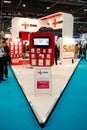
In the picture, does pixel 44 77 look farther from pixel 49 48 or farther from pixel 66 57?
pixel 66 57

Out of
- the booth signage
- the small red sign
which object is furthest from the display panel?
the small red sign

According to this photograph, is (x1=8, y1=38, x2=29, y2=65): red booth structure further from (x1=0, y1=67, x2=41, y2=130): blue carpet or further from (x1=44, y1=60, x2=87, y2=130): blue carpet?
(x1=44, y1=60, x2=87, y2=130): blue carpet

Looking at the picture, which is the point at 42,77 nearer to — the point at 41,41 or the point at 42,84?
the point at 42,84

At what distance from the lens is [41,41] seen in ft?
22.1

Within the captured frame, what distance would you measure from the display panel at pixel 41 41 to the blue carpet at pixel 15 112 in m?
1.45

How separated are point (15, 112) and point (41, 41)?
7.36ft

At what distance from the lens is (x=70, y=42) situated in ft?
54.9

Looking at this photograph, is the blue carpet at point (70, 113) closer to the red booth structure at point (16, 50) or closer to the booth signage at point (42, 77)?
the booth signage at point (42, 77)

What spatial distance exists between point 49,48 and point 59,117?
244 centimetres

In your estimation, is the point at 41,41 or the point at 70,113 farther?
the point at 41,41

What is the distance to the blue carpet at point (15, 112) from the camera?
4453 mm

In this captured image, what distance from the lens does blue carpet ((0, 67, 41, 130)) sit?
14.6 ft

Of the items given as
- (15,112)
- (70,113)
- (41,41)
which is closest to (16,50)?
(41,41)

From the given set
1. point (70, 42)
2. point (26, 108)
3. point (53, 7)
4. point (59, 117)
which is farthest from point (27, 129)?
point (53, 7)
